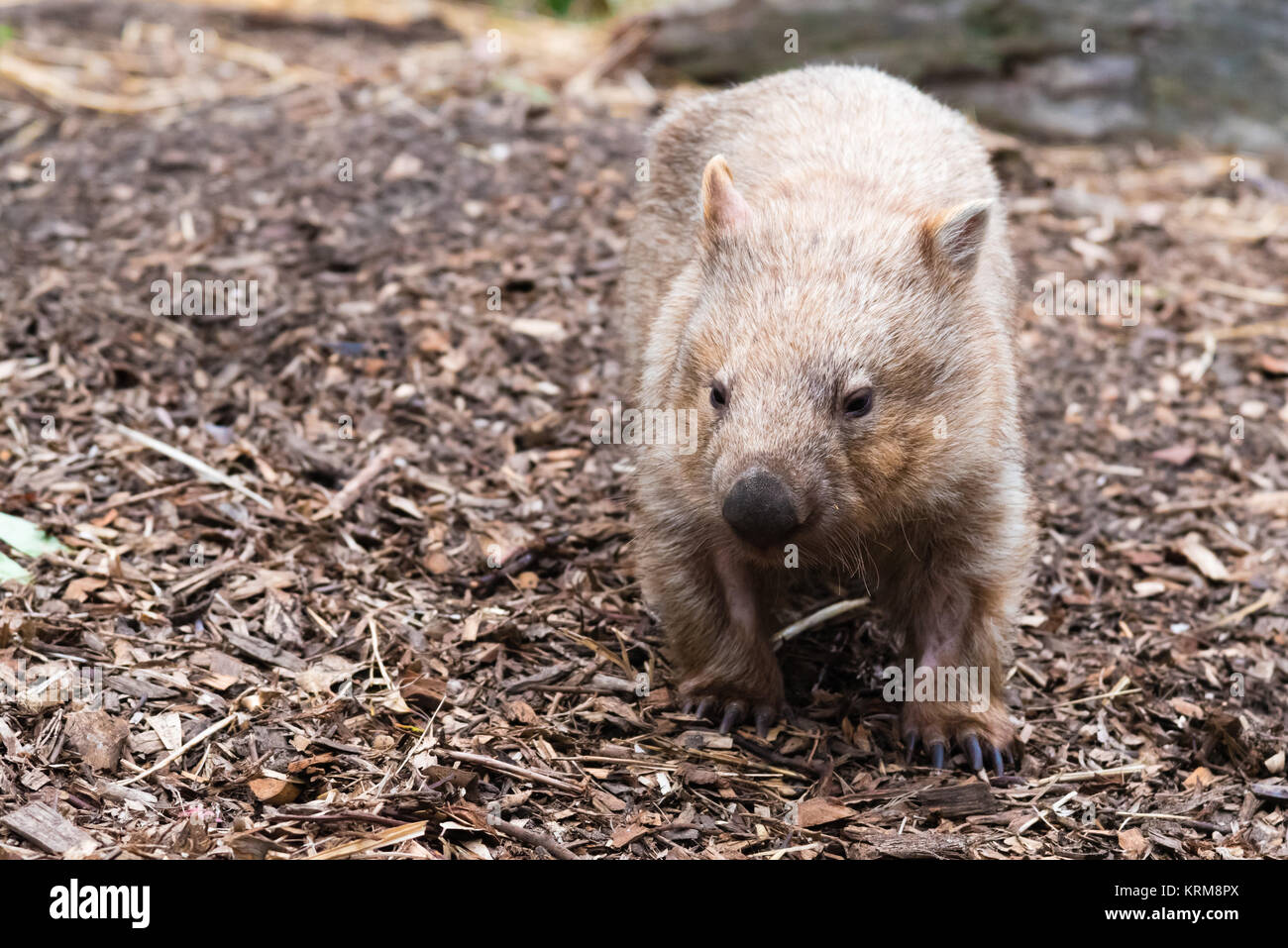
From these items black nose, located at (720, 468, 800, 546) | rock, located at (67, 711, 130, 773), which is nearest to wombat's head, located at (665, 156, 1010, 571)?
black nose, located at (720, 468, 800, 546)

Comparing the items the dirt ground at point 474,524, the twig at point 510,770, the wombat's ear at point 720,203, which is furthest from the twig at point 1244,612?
the twig at point 510,770

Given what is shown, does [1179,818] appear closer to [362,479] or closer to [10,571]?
[362,479]

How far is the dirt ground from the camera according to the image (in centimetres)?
456

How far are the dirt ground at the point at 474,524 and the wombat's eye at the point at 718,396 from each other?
4.45ft

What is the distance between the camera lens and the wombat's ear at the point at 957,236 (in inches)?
195

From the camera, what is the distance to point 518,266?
823 centimetres

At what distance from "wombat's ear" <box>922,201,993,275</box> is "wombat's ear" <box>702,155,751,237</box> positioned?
737 millimetres

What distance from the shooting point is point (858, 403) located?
4.66 metres

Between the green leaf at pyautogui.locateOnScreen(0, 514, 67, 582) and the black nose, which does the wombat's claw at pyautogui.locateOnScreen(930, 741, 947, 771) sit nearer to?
the black nose

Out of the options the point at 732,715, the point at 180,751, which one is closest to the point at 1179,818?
the point at 732,715
